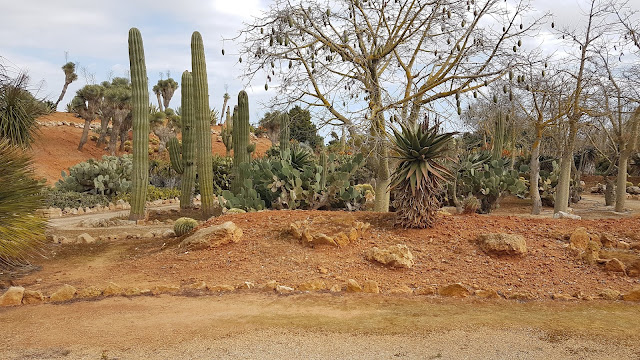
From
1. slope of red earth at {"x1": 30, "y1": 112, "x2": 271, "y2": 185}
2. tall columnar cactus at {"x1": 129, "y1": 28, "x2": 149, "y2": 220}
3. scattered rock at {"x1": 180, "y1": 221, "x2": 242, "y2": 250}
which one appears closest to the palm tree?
slope of red earth at {"x1": 30, "y1": 112, "x2": 271, "y2": 185}

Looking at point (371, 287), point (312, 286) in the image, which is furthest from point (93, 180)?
point (371, 287)

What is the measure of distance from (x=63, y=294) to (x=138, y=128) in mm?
7487

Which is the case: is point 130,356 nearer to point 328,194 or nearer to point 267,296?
point 267,296

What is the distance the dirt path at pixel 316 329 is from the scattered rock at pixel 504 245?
4.94 feet

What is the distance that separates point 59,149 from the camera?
3322 cm

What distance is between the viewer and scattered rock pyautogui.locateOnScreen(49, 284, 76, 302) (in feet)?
20.8

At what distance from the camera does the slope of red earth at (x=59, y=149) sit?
28859 millimetres

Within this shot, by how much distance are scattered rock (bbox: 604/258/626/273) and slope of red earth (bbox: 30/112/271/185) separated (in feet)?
83.4

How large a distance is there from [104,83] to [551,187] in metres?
30.8

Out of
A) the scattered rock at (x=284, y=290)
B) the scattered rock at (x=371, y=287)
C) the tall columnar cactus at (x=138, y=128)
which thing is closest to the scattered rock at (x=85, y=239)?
the tall columnar cactus at (x=138, y=128)

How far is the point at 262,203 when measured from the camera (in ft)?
38.2

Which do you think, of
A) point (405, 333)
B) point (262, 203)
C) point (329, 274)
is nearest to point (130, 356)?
point (405, 333)

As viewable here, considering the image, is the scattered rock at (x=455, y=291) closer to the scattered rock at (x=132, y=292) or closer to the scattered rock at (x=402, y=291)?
the scattered rock at (x=402, y=291)

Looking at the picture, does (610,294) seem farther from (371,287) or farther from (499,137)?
(499,137)
